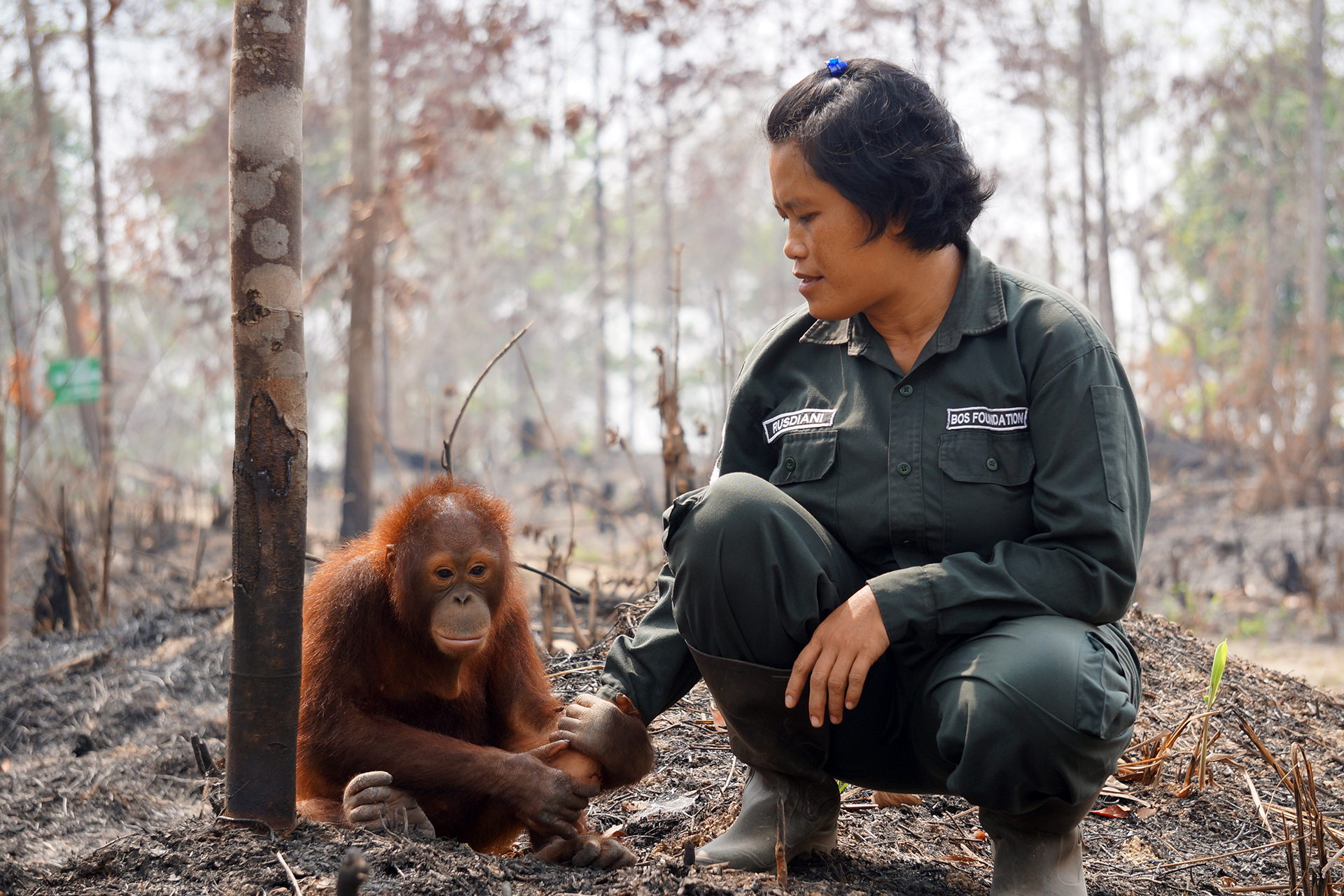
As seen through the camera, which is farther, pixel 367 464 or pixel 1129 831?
pixel 367 464

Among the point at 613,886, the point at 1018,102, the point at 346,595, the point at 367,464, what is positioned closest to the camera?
the point at 613,886

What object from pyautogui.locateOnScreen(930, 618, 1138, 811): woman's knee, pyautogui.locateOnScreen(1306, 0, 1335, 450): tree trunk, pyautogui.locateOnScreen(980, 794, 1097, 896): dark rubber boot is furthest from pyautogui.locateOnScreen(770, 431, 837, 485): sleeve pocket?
pyautogui.locateOnScreen(1306, 0, 1335, 450): tree trunk

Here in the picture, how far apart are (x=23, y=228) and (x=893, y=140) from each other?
1766 centimetres

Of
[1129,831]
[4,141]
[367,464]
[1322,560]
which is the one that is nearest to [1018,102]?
[1322,560]

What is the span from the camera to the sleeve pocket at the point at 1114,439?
6.40 feet

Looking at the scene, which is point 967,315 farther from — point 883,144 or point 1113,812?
point 1113,812

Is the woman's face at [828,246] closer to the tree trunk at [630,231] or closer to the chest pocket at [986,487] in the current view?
the chest pocket at [986,487]

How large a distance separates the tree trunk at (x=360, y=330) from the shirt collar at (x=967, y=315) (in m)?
6.72

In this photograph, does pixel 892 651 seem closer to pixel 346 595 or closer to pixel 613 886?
pixel 613 886

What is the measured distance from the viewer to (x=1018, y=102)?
15.7 metres

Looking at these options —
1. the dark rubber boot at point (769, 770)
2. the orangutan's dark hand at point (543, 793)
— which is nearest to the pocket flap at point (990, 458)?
the dark rubber boot at point (769, 770)

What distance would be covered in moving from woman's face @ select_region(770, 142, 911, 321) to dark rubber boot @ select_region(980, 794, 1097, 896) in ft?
3.49

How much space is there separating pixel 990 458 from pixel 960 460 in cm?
6

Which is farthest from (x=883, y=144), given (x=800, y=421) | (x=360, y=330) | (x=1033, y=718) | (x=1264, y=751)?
(x=360, y=330)
